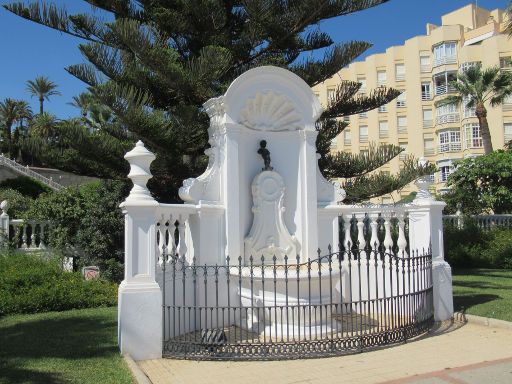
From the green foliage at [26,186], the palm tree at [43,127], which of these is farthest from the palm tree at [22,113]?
the green foliage at [26,186]

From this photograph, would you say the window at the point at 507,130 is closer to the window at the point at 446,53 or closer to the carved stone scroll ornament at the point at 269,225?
the window at the point at 446,53

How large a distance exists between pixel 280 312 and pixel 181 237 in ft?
5.53

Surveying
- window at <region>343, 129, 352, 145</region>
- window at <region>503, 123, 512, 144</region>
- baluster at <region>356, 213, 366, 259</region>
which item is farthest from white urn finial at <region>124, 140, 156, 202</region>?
window at <region>343, 129, 352, 145</region>

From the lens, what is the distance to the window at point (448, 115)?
4103 cm

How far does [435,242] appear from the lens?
7777mm

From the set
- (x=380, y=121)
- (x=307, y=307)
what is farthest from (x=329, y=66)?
(x=380, y=121)

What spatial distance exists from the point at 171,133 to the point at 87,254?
11.8 feet

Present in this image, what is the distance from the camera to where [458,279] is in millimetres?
12648

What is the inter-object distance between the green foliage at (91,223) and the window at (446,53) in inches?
1443

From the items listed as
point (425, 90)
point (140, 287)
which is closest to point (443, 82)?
point (425, 90)

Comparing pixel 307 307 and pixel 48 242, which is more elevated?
pixel 48 242

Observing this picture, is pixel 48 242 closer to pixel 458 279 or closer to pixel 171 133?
pixel 171 133

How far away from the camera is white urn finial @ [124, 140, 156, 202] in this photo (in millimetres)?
6051

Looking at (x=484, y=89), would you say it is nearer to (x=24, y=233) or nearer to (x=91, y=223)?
(x=91, y=223)
